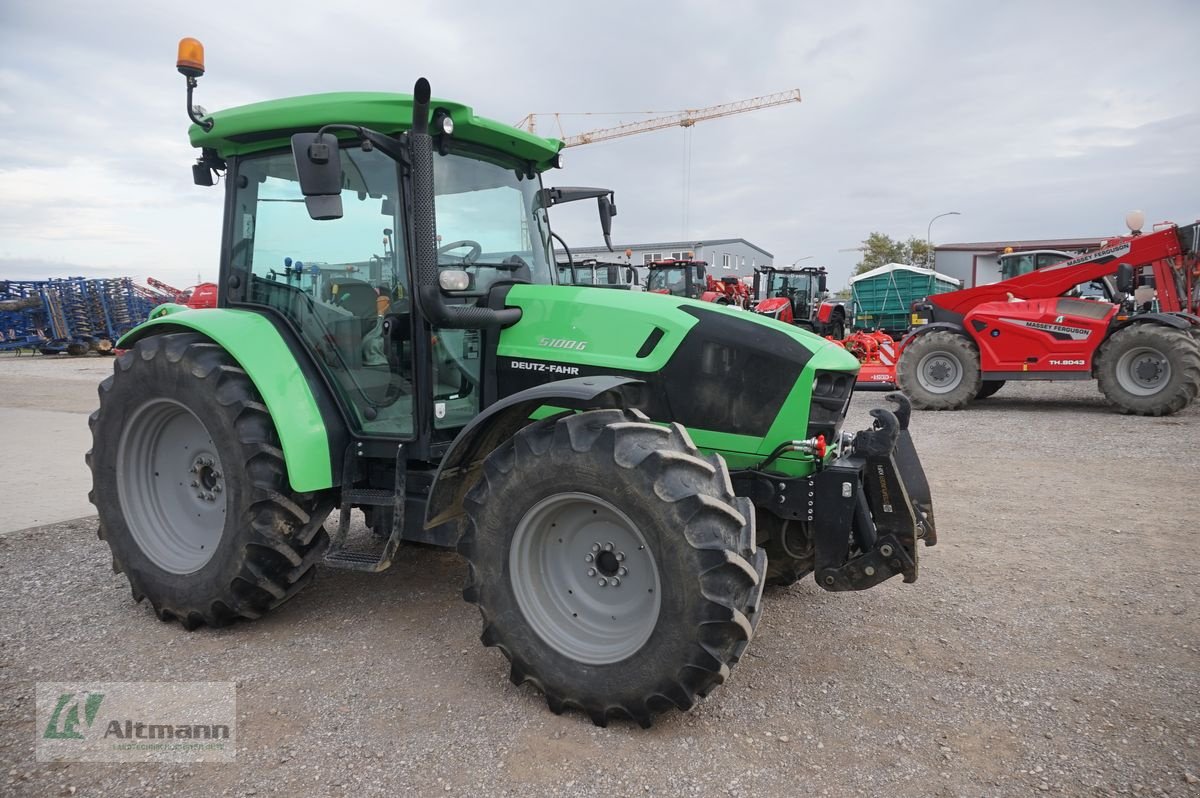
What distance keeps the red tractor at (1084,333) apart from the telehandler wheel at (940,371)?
0.05 ft

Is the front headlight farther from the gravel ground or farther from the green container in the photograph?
the green container

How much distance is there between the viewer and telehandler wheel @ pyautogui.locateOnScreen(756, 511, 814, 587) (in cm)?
347

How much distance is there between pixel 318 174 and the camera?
2.94 meters

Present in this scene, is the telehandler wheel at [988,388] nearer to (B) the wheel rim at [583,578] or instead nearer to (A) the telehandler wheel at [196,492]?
(B) the wheel rim at [583,578]

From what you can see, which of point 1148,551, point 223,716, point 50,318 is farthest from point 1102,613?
point 50,318

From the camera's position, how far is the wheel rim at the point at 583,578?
291 centimetres

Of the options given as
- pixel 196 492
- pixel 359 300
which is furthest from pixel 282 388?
pixel 196 492

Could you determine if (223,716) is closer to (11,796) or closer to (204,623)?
(11,796)

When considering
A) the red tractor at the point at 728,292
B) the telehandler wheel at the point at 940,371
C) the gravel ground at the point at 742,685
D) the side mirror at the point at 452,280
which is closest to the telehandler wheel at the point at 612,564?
the gravel ground at the point at 742,685

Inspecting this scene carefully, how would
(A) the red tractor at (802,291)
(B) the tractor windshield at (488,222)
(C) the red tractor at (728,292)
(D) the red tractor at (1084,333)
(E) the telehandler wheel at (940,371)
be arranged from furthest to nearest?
(A) the red tractor at (802,291) → (C) the red tractor at (728,292) → (E) the telehandler wheel at (940,371) → (D) the red tractor at (1084,333) → (B) the tractor windshield at (488,222)

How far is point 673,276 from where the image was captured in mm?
18312

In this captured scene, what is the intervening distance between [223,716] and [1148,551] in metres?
5.29

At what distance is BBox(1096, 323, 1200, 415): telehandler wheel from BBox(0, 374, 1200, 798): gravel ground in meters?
5.55

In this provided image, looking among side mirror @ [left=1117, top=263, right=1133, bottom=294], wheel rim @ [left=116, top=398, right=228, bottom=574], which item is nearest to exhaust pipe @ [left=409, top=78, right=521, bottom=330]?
wheel rim @ [left=116, top=398, right=228, bottom=574]
